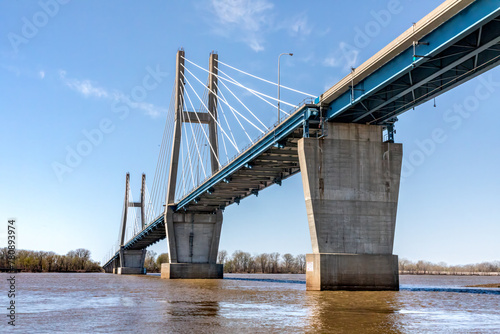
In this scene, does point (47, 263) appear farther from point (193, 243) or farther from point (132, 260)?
point (193, 243)

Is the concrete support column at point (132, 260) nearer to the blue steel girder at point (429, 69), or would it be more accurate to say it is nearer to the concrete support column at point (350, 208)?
the concrete support column at point (350, 208)

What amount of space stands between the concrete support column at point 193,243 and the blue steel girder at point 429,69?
40388 mm

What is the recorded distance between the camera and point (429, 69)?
2927 centimetres

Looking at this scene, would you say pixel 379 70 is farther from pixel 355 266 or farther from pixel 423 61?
pixel 355 266

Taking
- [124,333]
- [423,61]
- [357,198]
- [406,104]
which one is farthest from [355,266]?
[124,333]

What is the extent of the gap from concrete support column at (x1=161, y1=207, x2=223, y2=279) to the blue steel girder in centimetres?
4039

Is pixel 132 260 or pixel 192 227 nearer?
pixel 192 227

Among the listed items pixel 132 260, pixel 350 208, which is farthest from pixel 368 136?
pixel 132 260

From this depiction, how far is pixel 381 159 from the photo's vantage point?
3578 cm

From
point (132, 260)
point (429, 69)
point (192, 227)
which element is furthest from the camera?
point (132, 260)

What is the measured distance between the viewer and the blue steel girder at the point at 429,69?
2456 centimetres

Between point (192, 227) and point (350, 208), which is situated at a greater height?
point (192, 227)

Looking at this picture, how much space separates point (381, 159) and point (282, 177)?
19.4 m

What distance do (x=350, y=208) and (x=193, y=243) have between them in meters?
42.1
